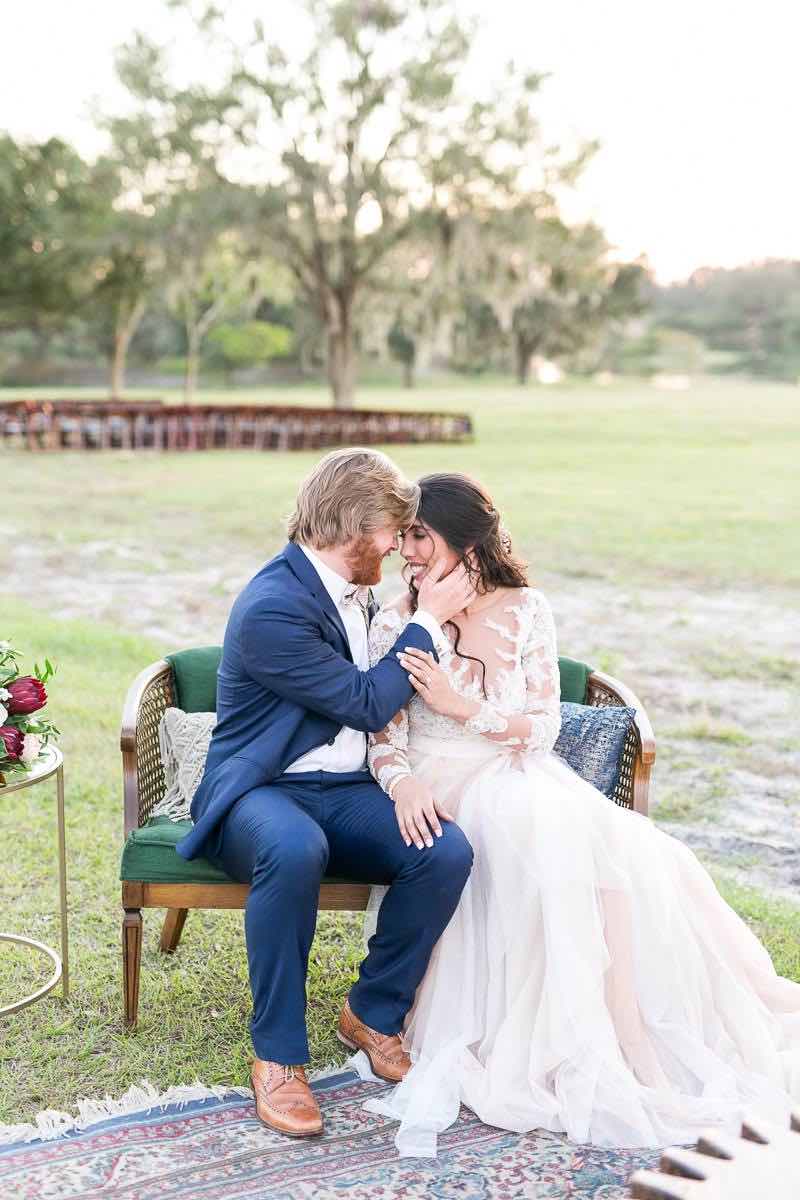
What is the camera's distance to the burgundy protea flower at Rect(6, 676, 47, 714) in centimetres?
345

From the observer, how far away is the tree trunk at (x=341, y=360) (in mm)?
30375

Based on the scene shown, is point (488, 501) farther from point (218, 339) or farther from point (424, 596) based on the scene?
point (218, 339)

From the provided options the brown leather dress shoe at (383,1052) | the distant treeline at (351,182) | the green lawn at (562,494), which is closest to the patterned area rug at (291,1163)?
the brown leather dress shoe at (383,1052)

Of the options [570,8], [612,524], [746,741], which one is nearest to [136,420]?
[612,524]

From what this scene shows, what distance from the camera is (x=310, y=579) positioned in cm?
344

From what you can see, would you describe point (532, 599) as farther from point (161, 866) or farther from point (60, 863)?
point (60, 863)

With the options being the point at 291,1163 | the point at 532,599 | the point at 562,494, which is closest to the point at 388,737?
the point at 532,599

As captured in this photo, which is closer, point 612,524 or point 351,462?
point 351,462

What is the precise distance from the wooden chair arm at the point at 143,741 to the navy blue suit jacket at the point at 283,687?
24 cm

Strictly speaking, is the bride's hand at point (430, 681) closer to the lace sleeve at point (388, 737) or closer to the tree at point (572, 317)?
the lace sleeve at point (388, 737)

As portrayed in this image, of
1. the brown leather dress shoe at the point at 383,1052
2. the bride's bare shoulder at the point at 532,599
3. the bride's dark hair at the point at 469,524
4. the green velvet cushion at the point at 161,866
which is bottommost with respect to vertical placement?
the brown leather dress shoe at the point at 383,1052

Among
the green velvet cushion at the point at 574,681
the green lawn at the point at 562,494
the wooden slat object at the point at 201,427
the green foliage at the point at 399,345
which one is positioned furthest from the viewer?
the green foliage at the point at 399,345

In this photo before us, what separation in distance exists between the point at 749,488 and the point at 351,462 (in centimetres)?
1725

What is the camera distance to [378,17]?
28.1 meters
